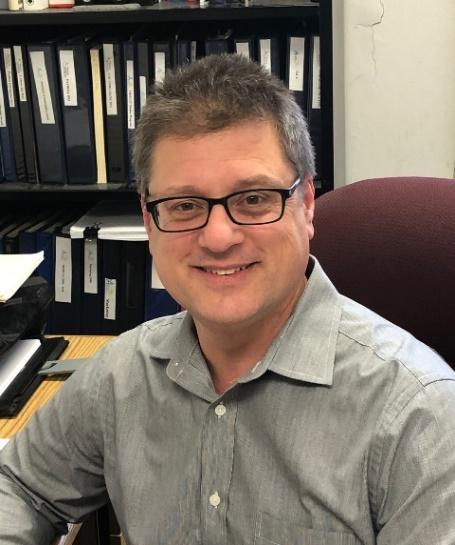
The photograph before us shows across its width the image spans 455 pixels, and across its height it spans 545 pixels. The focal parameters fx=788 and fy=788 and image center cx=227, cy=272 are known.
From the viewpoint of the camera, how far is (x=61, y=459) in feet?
3.77

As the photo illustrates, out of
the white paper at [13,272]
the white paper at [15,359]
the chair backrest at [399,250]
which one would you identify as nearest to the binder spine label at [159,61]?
the white paper at [13,272]

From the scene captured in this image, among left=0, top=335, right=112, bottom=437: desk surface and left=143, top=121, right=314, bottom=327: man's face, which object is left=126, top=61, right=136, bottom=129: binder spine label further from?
left=143, top=121, right=314, bottom=327: man's face

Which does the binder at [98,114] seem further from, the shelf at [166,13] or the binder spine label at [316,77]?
the binder spine label at [316,77]

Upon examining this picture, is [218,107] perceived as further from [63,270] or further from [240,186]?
[63,270]

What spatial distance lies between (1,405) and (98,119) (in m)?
0.97

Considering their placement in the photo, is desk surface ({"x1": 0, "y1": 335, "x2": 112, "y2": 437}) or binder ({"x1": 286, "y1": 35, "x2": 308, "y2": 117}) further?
binder ({"x1": 286, "y1": 35, "x2": 308, "y2": 117})

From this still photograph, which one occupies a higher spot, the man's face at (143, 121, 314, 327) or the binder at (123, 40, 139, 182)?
the binder at (123, 40, 139, 182)

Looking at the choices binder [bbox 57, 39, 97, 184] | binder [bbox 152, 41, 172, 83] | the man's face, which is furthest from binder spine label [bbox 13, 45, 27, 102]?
the man's face

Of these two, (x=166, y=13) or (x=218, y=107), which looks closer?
(x=218, y=107)

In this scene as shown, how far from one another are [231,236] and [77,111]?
1.30 meters

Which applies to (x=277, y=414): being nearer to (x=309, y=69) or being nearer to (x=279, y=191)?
(x=279, y=191)

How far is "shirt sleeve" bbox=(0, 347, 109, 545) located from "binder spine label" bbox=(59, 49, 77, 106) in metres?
1.11

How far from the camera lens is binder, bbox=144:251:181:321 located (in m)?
2.19

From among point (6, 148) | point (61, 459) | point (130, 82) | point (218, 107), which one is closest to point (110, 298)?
point (6, 148)
